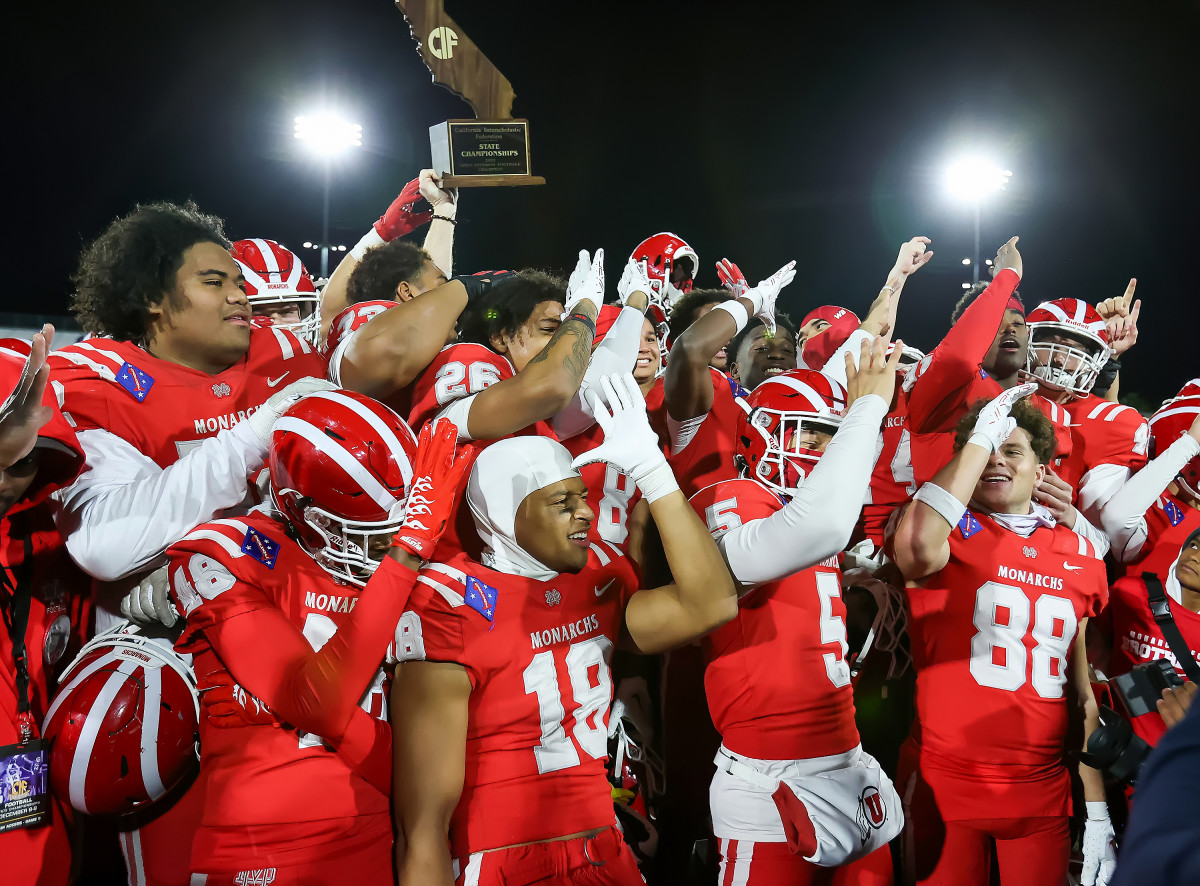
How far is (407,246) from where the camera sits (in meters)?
4.20

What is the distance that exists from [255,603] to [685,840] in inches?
115

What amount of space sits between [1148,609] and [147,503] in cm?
443

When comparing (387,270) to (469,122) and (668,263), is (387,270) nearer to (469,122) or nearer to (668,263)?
(469,122)

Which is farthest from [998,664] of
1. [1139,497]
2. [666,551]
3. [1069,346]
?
[1069,346]

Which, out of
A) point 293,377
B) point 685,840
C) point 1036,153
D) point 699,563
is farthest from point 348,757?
point 1036,153

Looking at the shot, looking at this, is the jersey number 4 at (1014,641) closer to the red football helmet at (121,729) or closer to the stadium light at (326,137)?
the red football helmet at (121,729)

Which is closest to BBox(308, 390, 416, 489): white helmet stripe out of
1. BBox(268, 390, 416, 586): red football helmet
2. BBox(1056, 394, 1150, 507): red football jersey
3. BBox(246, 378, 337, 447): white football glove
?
BBox(268, 390, 416, 586): red football helmet

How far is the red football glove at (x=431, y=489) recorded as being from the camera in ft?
7.72

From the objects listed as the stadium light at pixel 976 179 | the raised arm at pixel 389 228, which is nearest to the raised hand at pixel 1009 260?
the raised arm at pixel 389 228

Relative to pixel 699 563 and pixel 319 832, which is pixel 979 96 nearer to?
pixel 699 563

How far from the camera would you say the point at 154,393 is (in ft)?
10.1

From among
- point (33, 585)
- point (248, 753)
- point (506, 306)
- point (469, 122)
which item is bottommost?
point (248, 753)

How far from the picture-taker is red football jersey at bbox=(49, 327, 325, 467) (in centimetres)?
294

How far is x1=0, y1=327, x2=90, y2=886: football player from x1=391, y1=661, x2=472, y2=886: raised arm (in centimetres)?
102
